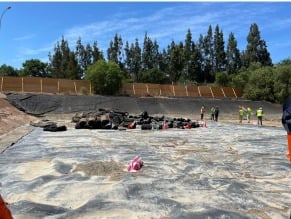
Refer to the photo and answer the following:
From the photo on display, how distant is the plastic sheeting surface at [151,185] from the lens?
609 cm

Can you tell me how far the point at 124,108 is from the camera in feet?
157

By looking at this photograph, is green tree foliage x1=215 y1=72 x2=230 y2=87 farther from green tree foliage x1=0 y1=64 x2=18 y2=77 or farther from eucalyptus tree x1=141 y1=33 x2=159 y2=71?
green tree foliage x1=0 y1=64 x2=18 y2=77

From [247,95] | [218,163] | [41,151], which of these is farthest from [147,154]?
[247,95]

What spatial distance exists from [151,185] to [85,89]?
158ft

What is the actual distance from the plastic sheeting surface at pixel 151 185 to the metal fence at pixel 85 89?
131 ft

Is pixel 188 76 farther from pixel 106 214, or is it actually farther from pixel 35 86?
pixel 106 214

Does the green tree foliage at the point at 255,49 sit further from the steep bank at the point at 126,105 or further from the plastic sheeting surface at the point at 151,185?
the plastic sheeting surface at the point at 151,185

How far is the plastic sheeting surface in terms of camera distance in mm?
6090

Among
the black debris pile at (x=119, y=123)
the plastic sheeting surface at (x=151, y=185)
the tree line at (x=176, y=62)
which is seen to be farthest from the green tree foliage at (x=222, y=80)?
the plastic sheeting surface at (x=151, y=185)

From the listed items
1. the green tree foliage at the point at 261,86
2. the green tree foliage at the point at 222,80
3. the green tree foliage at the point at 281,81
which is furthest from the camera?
the green tree foliage at the point at 222,80

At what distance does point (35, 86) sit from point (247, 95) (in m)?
31.6

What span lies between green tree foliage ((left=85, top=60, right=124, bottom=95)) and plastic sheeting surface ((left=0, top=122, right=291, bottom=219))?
42.1 m

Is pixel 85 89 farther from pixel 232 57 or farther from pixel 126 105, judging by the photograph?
pixel 232 57

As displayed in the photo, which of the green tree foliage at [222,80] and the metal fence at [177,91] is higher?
the green tree foliage at [222,80]
